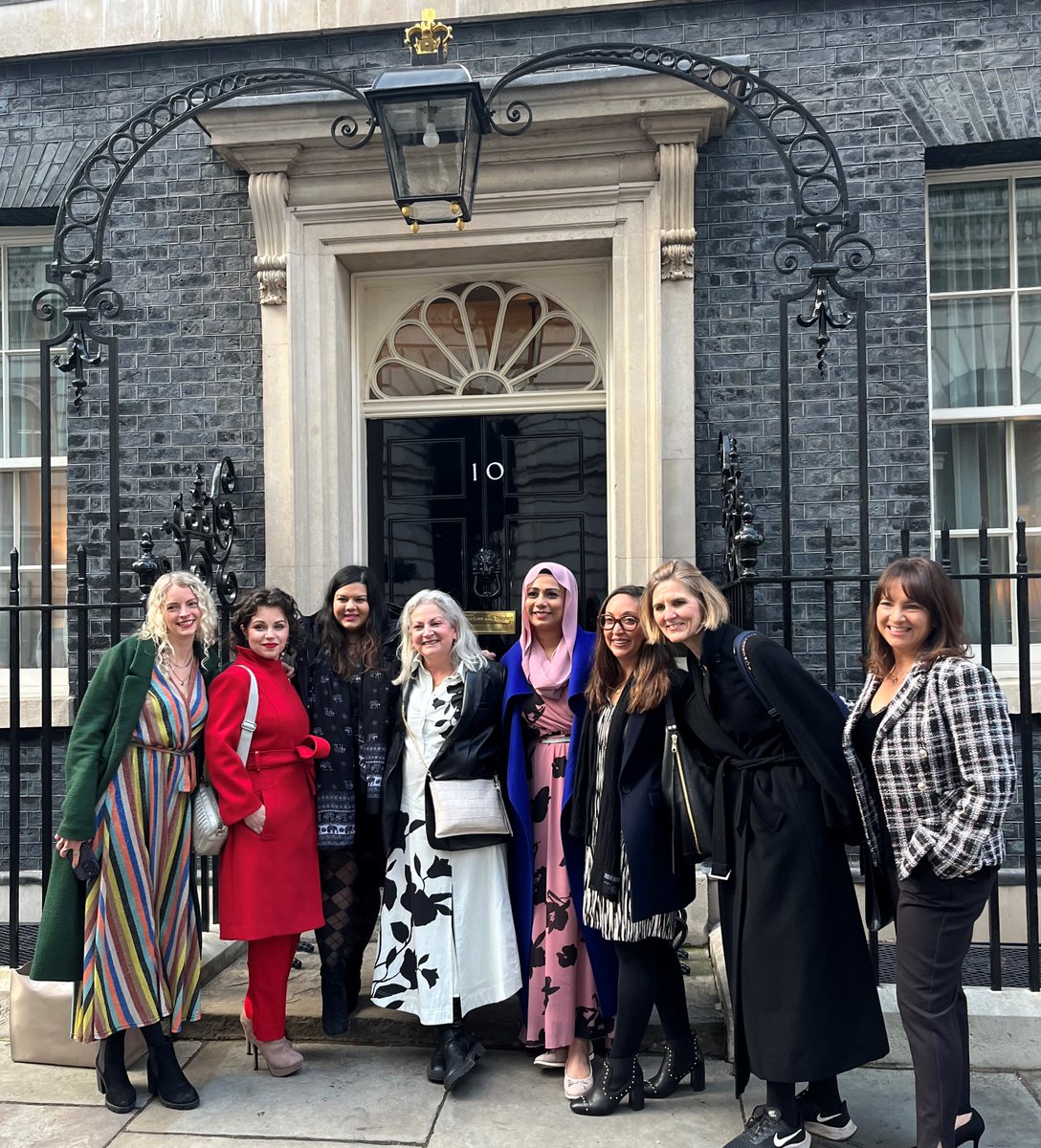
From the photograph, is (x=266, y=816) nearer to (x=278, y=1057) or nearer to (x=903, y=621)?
(x=278, y=1057)

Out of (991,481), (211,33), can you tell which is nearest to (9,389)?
(211,33)

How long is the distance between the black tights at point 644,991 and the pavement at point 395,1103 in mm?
242

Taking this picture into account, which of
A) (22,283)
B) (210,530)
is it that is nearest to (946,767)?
(210,530)

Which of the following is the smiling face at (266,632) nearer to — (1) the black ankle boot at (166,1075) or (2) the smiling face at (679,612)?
(1) the black ankle boot at (166,1075)

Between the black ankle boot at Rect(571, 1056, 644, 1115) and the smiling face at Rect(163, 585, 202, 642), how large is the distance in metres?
2.06

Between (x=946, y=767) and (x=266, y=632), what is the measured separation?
2311 millimetres

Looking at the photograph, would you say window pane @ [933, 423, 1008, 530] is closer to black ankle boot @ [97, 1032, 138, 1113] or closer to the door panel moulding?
the door panel moulding

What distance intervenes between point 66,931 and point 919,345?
475 centimetres

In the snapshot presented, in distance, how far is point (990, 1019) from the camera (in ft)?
13.2

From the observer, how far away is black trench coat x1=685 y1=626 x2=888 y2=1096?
328 cm

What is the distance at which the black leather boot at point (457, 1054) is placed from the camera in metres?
3.88

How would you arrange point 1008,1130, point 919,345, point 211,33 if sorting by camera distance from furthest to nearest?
point 211,33 → point 919,345 → point 1008,1130

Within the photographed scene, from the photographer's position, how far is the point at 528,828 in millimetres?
4012

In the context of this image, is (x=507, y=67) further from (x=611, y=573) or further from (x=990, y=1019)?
(x=990, y=1019)
